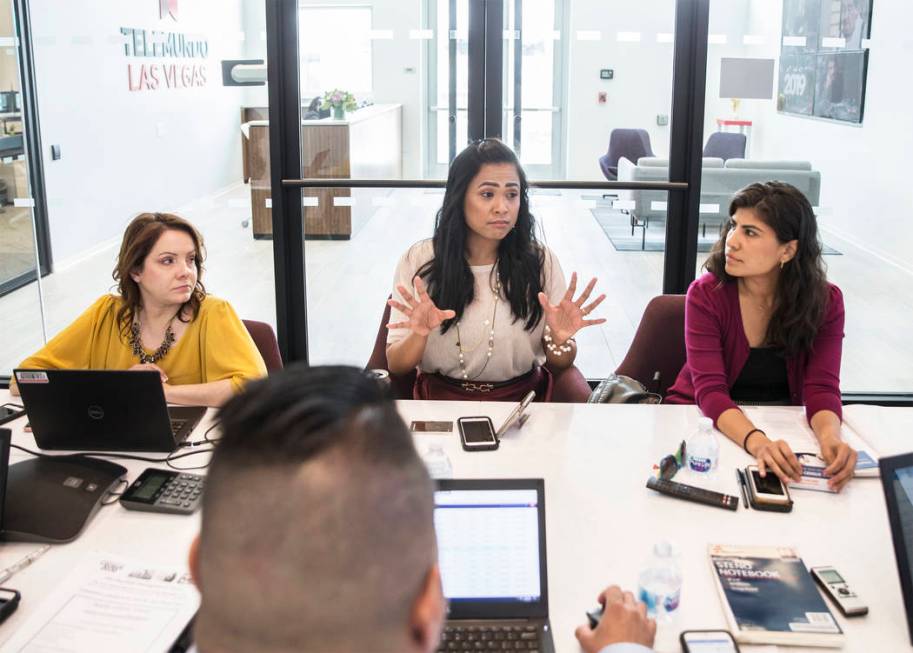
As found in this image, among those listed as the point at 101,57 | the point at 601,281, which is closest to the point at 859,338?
the point at 601,281

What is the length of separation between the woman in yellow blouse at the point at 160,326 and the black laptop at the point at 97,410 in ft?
1.23

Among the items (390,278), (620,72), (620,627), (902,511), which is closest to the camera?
(620,627)

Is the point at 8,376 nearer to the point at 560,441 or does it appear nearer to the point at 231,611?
the point at 560,441

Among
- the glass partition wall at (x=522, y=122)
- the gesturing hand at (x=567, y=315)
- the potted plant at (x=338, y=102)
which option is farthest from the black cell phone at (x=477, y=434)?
the potted plant at (x=338, y=102)

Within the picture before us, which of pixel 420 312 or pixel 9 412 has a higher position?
pixel 420 312

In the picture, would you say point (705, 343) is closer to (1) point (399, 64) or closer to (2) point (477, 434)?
(2) point (477, 434)

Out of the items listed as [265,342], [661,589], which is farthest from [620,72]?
[661,589]

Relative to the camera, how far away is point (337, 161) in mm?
3871

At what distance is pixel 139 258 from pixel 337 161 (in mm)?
1587

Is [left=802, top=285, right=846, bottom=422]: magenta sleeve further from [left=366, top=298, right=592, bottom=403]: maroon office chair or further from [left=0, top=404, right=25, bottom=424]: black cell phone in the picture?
[left=0, top=404, right=25, bottom=424]: black cell phone

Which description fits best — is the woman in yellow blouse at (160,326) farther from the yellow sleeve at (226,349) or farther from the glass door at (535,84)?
the glass door at (535,84)

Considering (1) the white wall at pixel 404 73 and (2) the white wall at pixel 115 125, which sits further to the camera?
(2) the white wall at pixel 115 125

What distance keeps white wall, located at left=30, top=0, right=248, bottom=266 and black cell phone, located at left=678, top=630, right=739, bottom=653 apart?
3163mm

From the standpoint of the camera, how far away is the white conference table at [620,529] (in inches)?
57.9
